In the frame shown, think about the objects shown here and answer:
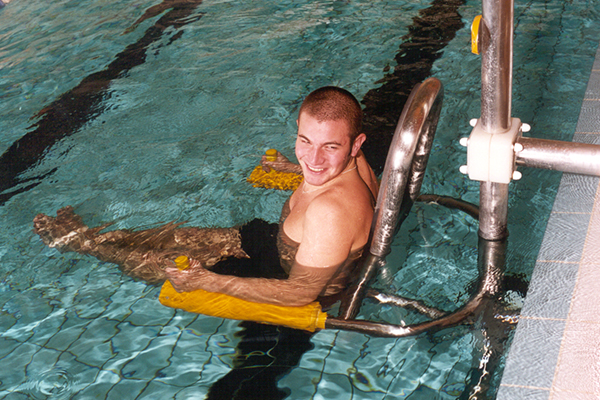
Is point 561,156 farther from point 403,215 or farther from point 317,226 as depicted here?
point 317,226

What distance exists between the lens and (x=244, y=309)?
7.61ft

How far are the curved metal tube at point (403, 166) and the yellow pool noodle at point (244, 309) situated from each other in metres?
0.15

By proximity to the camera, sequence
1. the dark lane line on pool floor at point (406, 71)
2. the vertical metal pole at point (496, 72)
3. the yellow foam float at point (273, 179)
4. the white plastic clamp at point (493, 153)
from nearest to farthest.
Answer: the vertical metal pole at point (496, 72)
the white plastic clamp at point (493, 153)
the yellow foam float at point (273, 179)
the dark lane line on pool floor at point (406, 71)

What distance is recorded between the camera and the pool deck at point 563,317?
1622mm

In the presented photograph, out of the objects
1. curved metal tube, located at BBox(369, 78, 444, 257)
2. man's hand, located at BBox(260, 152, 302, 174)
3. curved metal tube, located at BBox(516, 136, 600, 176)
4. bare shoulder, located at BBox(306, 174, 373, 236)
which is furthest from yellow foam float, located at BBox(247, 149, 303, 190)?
curved metal tube, located at BBox(516, 136, 600, 176)

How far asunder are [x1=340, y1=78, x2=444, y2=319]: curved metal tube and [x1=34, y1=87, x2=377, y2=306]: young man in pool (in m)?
0.16

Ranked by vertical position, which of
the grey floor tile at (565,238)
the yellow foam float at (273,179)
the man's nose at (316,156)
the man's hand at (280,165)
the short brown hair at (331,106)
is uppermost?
the short brown hair at (331,106)

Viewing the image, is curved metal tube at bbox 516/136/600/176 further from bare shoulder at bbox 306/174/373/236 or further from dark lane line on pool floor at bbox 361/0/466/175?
dark lane line on pool floor at bbox 361/0/466/175

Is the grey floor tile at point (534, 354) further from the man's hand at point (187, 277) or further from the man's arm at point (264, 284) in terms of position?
the man's hand at point (187, 277)

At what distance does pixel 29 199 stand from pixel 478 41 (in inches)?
138

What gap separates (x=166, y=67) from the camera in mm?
5562

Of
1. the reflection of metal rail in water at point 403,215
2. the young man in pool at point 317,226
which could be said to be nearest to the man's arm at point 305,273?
the young man in pool at point 317,226

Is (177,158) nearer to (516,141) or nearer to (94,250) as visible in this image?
(94,250)

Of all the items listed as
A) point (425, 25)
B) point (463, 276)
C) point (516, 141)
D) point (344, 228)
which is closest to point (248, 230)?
point (344, 228)
